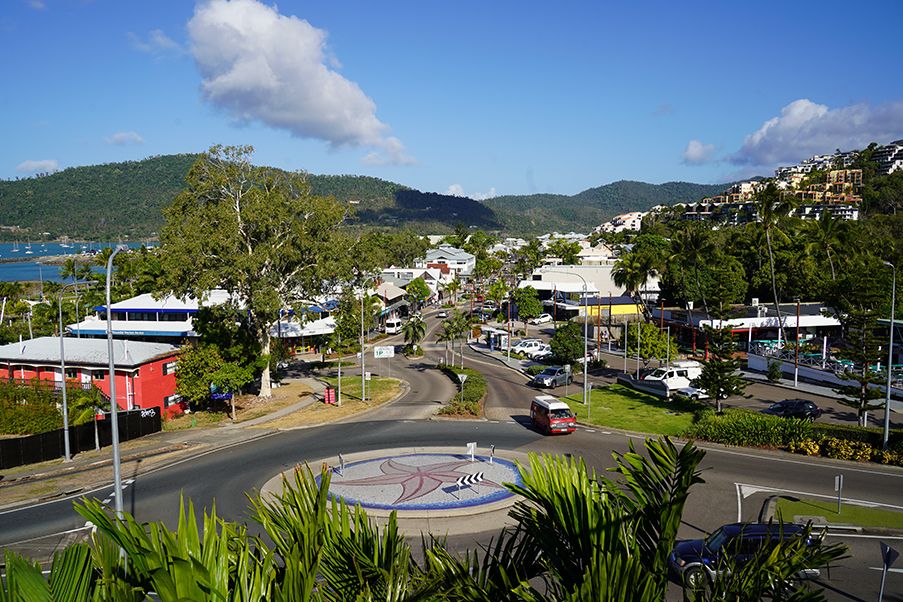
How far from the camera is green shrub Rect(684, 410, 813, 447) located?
96.5ft

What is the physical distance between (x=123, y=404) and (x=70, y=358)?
13.9ft

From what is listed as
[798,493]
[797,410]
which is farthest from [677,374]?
[798,493]

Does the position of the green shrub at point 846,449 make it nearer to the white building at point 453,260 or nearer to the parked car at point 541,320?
the parked car at point 541,320

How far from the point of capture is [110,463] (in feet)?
96.7

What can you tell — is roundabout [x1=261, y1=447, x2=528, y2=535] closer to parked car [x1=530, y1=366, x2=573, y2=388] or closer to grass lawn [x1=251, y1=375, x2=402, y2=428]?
grass lawn [x1=251, y1=375, x2=402, y2=428]

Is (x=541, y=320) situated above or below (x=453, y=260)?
below

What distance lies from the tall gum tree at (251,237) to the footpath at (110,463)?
7230mm

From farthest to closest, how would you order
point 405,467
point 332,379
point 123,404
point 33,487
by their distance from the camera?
point 332,379
point 123,404
point 405,467
point 33,487

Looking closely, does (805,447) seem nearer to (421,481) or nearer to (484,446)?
(484,446)

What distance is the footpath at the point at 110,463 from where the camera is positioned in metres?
25.3

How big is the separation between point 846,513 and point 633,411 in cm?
1625

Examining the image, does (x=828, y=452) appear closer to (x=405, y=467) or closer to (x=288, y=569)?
(x=405, y=467)

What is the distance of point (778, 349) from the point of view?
52062mm

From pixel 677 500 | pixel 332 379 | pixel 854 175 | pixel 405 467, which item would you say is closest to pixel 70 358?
pixel 332 379
